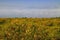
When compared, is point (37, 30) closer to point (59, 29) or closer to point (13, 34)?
point (13, 34)

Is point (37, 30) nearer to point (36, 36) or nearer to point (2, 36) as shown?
point (36, 36)

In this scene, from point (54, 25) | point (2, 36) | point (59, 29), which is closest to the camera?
point (2, 36)

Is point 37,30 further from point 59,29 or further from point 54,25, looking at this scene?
point 54,25

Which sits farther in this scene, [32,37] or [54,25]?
[54,25]

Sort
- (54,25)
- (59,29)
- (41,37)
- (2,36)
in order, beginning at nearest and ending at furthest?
(41,37) → (2,36) → (59,29) → (54,25)

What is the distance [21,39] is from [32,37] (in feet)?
3.17

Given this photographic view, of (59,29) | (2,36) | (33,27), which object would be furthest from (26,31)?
(59,29)

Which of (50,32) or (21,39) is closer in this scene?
(21,39)

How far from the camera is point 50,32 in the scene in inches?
845

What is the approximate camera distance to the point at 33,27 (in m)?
20.2

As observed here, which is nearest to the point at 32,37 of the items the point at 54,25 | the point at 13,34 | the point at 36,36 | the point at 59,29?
the point at 36,36

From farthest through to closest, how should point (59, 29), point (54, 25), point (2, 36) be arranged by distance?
point (54, 25), point (59, 29), point (2, 36)

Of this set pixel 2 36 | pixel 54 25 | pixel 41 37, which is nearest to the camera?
pixel 41 37

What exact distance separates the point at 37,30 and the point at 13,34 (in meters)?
2.11
